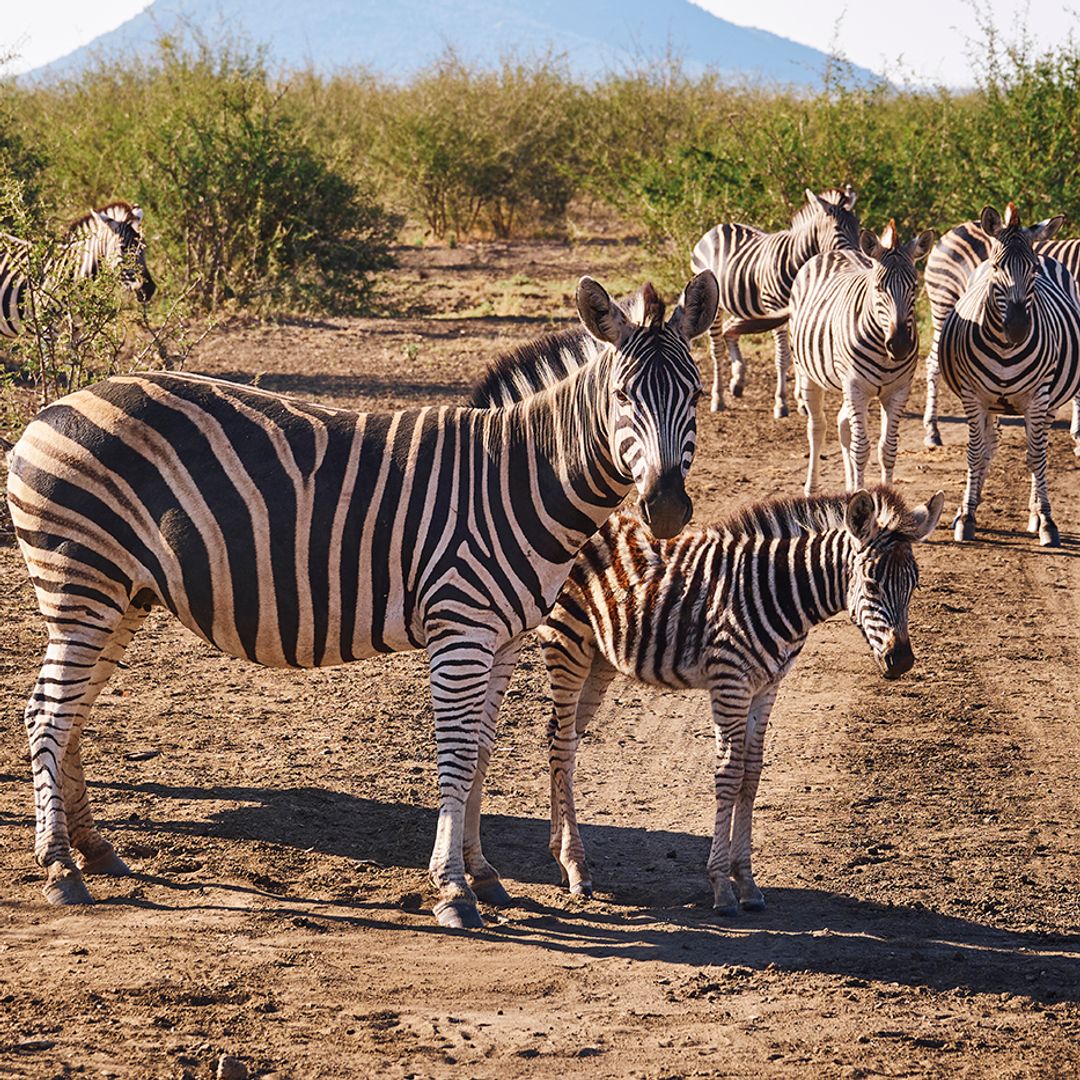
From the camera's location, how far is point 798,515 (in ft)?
21.4

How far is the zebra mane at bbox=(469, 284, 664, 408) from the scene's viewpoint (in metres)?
5.91

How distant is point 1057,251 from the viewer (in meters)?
16.3

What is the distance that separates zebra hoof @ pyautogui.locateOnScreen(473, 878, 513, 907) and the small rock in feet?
5.58

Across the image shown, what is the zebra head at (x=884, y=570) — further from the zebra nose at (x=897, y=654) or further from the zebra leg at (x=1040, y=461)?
the zebra leg at (x=1040, y=461)

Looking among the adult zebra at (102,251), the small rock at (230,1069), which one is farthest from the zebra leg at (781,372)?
the small rock at (230,1069)

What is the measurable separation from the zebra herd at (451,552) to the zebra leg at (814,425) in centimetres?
589

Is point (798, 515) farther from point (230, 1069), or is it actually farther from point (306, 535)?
point (230, 1069)

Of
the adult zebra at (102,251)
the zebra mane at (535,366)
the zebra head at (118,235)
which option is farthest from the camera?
the zebra head at (118,235)

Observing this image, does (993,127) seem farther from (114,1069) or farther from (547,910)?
(114,1069)

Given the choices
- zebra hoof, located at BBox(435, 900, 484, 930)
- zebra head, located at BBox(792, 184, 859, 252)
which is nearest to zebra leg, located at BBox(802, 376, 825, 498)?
zebra head, located at BBox(792, 184, 859, 252)

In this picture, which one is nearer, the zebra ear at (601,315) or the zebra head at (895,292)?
the zebra ear at (601,315)

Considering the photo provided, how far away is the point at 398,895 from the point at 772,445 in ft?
30.5

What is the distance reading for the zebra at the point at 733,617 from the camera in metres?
6.04

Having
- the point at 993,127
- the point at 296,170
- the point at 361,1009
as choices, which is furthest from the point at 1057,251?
the point at 361,1009
